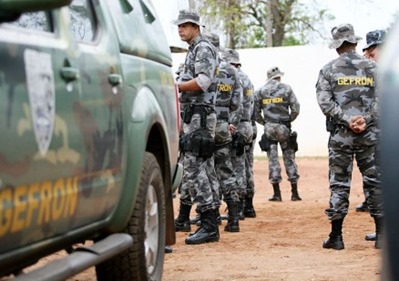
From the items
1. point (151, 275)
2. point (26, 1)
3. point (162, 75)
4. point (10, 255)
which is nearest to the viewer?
point (26, 1)

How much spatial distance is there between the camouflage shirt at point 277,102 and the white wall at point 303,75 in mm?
11204

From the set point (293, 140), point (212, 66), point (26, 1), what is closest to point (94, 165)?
point (26, 1)

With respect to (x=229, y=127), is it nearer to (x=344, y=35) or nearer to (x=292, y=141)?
(x=344, y=35)

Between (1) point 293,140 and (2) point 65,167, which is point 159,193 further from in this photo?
(1) point 293,140

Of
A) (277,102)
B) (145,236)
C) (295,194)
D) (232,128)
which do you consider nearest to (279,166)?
(295,194)

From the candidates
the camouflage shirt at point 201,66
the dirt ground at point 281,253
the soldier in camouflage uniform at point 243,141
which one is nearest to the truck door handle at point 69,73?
the dirt ground at point 281,253

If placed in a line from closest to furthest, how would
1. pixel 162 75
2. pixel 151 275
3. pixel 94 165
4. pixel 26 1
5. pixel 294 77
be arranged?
pixel 26 1
pixel 94 165
pixel 151 275
pixel 162 75
pixel 294 77

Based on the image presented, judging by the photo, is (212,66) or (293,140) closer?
(212,66)

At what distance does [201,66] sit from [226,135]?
61.7 inches

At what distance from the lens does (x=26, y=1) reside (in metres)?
3.92

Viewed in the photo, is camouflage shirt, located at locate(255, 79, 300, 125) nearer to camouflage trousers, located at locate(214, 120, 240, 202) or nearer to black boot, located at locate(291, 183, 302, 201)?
black boot, located at locate(291, 183, 302, 201)

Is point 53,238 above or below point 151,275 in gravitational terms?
above

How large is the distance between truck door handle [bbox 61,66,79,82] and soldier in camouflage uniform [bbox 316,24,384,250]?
4.62 metres

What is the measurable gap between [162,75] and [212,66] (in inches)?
122
